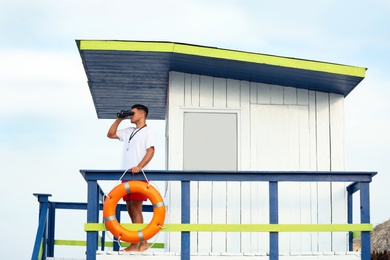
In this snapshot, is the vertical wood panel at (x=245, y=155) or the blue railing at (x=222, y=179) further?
the vertical wood panel at (x=245, y=155)

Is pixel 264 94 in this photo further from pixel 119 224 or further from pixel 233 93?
pixel 119 224

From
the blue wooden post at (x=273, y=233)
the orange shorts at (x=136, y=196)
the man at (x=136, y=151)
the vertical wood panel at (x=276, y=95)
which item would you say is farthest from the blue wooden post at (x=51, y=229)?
the blue wooden post at (x=273, y=233)

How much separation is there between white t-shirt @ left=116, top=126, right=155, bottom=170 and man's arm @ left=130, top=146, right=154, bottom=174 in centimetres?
8

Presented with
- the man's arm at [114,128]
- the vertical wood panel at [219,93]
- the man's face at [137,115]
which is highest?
the vertical wood panel at [219,93]

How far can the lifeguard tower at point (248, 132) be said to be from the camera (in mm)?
12023

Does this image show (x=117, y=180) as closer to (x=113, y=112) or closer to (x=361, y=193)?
(x=361, y=193)

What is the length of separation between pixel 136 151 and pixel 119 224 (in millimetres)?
1025

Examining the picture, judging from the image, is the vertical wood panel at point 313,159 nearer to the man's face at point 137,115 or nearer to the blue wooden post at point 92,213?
the man's face at point 137,115

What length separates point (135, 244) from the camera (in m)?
10.5

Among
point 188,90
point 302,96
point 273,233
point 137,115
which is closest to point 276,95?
point 302,96

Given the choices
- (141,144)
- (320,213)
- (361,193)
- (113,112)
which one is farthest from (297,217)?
(113,112)

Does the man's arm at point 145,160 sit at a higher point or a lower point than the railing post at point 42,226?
higher

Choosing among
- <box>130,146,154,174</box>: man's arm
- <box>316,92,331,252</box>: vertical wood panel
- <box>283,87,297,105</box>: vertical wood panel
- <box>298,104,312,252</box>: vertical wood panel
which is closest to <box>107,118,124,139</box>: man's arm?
<box>130,146,154,174</box>: man's arm

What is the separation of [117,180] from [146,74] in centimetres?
312
